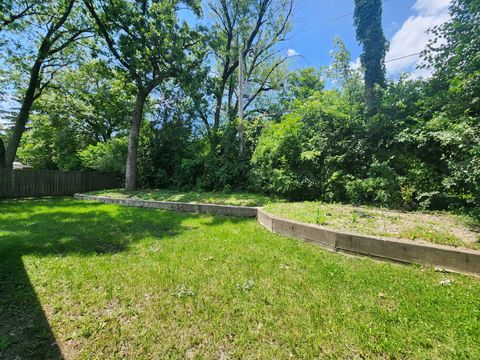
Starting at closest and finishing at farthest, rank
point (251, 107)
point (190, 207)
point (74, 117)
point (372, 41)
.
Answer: point (190, 207), point (372, 41), point (74, 117), point (251, 107)

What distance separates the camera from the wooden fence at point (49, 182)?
1088cm

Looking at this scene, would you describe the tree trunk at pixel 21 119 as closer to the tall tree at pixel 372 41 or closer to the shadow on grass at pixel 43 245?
the shadow on grass at pixel 43 245

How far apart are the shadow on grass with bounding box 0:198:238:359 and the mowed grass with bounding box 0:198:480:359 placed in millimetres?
16

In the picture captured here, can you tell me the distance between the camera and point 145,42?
973 centimetres

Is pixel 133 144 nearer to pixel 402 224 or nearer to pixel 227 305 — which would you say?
pixel 227 305

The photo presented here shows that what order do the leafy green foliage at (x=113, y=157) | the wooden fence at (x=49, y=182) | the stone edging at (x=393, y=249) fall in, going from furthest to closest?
the leafy green foliage at (x=113, y=157) → the wooden fence at (x=49, y=182) → the stone edging at (x=393, y=249)

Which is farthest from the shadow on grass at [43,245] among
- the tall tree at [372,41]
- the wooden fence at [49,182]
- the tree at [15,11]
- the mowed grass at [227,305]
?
the tree at [15,11]

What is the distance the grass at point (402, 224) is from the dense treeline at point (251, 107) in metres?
0.88

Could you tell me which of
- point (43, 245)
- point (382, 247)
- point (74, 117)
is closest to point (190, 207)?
point (43, 245)

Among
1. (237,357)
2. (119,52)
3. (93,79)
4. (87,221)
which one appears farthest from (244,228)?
(93,79)

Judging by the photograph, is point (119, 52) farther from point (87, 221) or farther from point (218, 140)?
point (87, 221)

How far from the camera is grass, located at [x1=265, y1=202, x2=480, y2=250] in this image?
2900mm

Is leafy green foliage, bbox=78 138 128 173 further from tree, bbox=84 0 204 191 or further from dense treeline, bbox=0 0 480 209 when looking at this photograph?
tree, bbox=84 0 204 191

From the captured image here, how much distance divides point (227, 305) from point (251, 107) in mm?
17342
